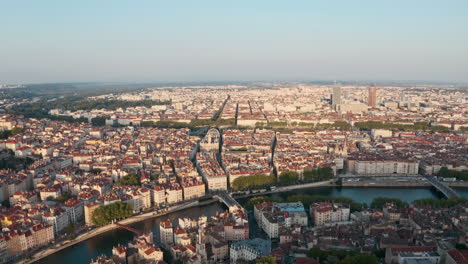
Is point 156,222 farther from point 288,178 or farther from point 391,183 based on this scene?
point 391,183

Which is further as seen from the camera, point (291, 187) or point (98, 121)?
point (98, 121)

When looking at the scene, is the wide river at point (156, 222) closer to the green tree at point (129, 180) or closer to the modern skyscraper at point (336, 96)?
the green tree at point (129, 180)

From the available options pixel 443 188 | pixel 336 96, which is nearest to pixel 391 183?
pixel 443 188

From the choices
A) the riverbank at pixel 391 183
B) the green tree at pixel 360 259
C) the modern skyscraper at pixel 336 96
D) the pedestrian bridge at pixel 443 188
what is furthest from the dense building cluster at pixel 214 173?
the modern skyscraper at pixel 336 96

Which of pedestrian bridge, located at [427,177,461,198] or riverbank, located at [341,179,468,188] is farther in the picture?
riverbank, located at [341,179,468,188]

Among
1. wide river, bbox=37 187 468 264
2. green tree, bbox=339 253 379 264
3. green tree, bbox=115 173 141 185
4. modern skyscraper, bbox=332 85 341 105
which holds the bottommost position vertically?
wide river, bbox=37 187 468 264

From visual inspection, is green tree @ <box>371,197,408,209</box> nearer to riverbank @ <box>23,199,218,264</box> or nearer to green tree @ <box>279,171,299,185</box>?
green tree @ <box>279,171,299,185</box>

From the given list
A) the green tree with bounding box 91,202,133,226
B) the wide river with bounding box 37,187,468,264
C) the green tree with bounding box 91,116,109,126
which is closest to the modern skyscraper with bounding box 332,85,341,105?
the green tree with bounding box 91,116,109,126

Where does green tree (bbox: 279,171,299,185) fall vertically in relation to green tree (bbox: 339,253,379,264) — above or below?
below
